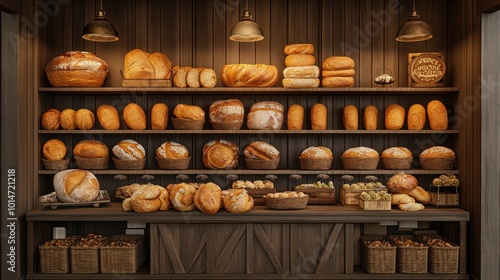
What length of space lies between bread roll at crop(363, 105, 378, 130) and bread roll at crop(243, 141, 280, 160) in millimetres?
878

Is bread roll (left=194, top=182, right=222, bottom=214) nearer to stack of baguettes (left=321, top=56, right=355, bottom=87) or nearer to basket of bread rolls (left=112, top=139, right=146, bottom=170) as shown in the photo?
basket of bread rolls (left=112, top=139, right=146, bottom=170)

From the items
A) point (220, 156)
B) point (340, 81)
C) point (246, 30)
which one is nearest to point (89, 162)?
point (220, 156)

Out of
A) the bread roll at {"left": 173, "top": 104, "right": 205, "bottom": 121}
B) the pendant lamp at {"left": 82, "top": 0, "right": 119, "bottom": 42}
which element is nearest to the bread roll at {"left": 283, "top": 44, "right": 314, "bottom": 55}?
the bread roll at {"left": 173, "top": 104, "right": 205, "bottom": 121}

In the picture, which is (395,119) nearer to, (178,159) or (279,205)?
(279,205)

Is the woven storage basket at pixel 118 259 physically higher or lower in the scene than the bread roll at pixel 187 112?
lower

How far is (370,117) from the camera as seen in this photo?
15.6ft

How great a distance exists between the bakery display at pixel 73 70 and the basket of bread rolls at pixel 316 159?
2034 millimetres

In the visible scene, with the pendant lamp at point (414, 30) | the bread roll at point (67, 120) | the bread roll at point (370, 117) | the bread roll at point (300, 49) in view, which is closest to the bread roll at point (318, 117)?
the bread roll at point (370, 117)

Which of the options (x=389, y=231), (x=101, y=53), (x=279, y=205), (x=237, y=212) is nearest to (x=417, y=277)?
(x=389, y=231)

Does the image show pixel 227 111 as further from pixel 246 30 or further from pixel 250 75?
pixel 246 30

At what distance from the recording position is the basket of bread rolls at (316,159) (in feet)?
15.3

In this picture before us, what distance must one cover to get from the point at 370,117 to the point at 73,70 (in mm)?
2744

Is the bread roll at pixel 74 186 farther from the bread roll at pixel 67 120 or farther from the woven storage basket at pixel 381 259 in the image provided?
the woven storage basket at pixel 381 259

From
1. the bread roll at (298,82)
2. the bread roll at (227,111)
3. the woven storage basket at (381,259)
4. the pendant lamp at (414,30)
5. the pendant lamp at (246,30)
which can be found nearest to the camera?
→ the pendant lamp at (246,30)
